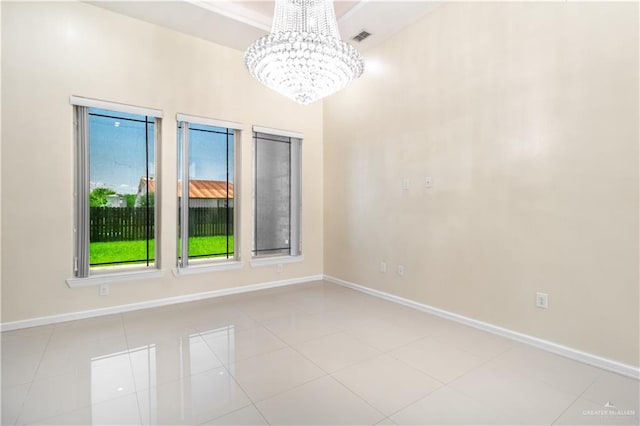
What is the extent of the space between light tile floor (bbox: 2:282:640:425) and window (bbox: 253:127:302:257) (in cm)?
158

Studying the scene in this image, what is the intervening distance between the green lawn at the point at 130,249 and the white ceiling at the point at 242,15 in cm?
248

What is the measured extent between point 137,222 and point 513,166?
393 centimetres

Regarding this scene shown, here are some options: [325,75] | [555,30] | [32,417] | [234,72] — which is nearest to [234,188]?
[234,72]

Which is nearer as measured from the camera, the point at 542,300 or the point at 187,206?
the point at 542,300

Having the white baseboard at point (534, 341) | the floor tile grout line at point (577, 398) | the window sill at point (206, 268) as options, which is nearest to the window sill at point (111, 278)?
the window sill at point (206, 268)

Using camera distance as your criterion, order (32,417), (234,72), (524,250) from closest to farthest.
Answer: (32,417) < (524,250) < (234,72)

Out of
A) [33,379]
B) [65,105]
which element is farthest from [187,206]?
[33,379]

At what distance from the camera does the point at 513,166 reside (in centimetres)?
279

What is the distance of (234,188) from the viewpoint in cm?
435

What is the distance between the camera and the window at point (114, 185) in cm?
330

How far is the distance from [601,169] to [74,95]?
4.65 m

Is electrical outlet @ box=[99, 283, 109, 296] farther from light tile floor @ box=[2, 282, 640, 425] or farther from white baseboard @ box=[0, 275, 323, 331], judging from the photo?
light tile floor @ box=[2, 282, 640, 425]

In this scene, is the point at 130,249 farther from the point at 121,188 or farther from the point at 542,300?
the point at 542,300

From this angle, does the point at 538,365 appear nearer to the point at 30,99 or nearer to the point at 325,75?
the point at 325,75
